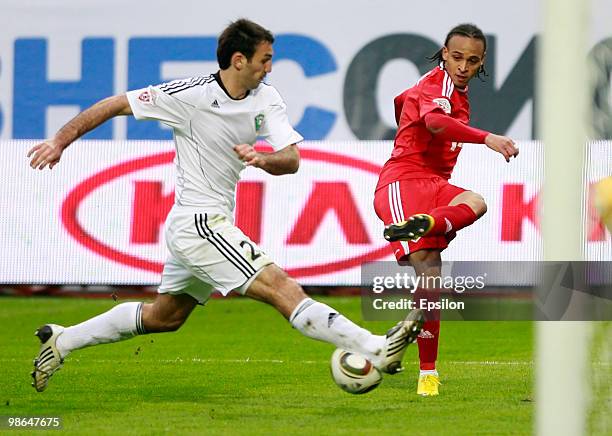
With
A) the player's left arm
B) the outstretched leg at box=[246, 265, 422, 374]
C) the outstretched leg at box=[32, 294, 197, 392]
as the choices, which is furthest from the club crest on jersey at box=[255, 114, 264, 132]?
the outstretched leg at box=[32, 294, 197, 392]

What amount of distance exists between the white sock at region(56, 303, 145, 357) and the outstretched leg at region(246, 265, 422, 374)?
1074 mm

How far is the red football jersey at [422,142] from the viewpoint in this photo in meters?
7.96

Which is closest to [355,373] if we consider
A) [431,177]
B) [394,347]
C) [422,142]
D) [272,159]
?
[394,347]

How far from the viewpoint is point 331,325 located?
657 centimetres

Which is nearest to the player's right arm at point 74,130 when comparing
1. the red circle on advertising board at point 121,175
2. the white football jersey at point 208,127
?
the white football jersey at point 208,127

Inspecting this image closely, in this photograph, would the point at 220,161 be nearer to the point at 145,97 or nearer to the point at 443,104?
the point at 145,97

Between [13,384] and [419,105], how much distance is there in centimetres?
333

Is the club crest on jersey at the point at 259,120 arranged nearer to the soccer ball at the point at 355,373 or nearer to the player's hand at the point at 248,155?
the player's hand at the point at 248,155

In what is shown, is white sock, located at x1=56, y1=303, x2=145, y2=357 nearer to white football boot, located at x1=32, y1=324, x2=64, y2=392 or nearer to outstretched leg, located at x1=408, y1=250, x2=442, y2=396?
white football boot, located at x1=32, y1=324, x2=64, y2=392

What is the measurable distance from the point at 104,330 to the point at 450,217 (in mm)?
2206

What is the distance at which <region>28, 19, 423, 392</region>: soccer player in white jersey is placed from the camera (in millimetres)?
6691

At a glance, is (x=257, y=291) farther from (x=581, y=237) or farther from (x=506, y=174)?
(x=506, y=174)

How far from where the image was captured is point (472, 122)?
631 inches

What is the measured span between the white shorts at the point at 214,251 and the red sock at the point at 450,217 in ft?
4.01
